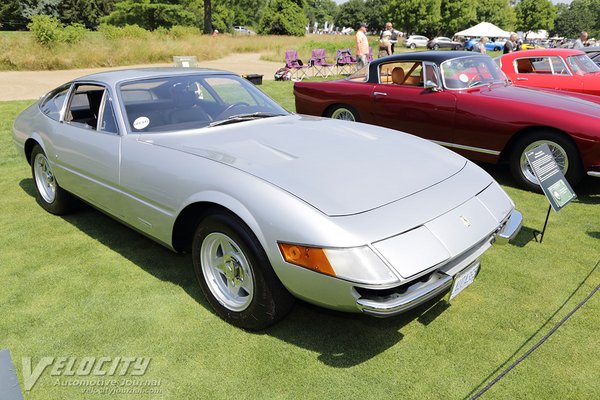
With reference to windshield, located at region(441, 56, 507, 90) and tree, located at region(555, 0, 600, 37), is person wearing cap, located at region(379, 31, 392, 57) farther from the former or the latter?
tree, located at region(555, 0, 600, 37)

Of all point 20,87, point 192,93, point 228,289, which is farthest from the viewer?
point 20,87

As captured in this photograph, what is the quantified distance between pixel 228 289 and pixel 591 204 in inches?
156

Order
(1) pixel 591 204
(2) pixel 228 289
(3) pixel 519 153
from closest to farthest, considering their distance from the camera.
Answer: (2) pixel 228 289, (1) pixel 591 204, (3) pixel 519 153

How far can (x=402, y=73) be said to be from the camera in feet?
19.6

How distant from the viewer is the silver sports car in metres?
2.09

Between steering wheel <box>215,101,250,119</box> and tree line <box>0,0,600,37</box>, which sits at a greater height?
tree line <box>0,0,600,37</box>

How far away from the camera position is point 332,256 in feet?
6.66

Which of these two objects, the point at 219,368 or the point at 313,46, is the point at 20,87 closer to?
the point at 219,368

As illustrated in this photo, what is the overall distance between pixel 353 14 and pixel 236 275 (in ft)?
358

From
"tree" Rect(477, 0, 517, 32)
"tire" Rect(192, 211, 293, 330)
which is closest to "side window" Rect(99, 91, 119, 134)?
"tire" Rect(192, 211, 293, 330)

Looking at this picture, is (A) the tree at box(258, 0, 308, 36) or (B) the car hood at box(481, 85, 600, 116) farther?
(A) the tree at box(258, 0, 308, 36)

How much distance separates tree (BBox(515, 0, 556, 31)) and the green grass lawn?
72170 millimetres

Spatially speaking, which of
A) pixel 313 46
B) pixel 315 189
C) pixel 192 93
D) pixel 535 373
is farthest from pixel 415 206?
pixel 313 46

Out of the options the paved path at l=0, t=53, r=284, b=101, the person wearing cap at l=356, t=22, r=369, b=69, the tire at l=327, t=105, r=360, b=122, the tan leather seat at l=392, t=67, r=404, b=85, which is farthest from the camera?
the person wearing cap at l=356, t=22, r=369, b=69
